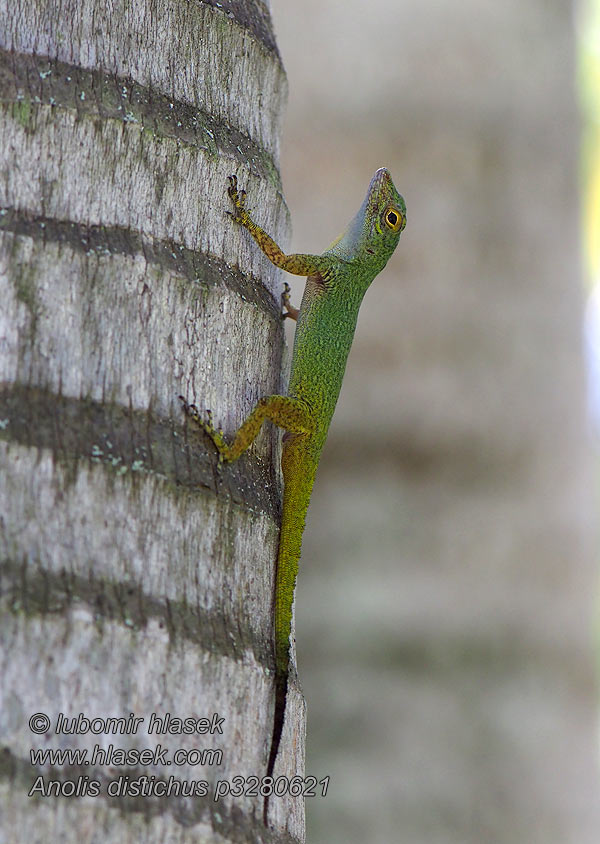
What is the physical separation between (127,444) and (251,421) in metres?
0.54

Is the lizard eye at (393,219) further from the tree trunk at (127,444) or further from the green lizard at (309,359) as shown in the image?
the tree trunk at (127,444)

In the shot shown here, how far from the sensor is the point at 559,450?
16.7 ft

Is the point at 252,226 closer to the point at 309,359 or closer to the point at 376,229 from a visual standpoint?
the point at 309,359

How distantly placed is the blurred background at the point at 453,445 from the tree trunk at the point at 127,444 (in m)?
2.42

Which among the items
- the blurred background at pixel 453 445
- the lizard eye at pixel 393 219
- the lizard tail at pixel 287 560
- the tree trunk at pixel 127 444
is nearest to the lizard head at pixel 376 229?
the lizard eye at pixel 393 219

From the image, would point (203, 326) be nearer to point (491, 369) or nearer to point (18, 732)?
point (18, 732)

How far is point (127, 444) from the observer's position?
1.96m

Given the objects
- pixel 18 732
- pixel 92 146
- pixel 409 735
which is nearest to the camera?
pixel 18 732

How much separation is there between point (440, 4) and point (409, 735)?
4.08m

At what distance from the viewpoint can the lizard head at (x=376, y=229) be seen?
4.63 meters

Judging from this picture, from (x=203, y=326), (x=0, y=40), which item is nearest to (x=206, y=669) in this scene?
(x=203, y=326)

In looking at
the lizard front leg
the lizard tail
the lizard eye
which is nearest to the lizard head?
the lizard eye

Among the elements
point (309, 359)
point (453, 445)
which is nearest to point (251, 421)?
point (309, 359)

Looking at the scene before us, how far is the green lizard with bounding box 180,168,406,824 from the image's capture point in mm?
2395
